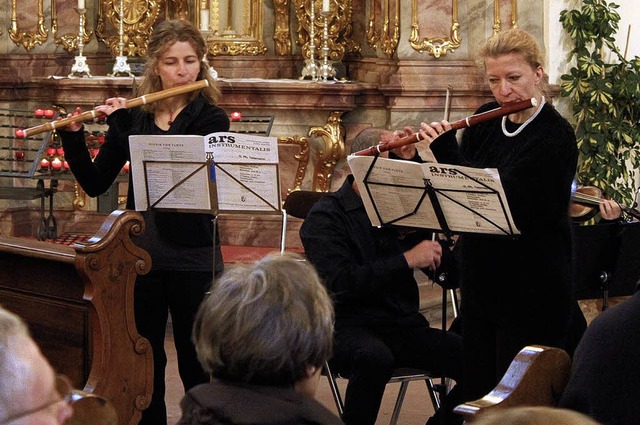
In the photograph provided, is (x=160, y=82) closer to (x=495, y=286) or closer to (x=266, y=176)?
(x=266, y=176)

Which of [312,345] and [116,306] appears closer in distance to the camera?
[312,345]

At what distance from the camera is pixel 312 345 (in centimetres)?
240

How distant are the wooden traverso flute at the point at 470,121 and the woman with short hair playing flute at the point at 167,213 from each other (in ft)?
2.09

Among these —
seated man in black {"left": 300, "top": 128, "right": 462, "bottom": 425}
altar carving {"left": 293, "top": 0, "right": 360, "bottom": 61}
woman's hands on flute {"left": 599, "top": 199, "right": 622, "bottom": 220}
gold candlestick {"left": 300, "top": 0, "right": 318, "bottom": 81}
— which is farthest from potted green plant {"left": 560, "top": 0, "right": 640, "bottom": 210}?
seated man in black {"left": 300, "top": 128, "right": 462, "bottom": 425}

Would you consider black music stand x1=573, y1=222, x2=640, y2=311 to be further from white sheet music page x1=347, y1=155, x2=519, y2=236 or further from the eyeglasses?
the eyeglasses

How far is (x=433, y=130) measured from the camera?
4078mm

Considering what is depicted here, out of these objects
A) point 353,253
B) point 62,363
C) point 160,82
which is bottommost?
point 62,363

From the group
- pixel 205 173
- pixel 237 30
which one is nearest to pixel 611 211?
pixel 205 173

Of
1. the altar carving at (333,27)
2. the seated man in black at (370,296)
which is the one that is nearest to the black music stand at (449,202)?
the seated man in black at (370,296)

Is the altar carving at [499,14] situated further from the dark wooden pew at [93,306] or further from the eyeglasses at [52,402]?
the eyeglasses at [52,402]

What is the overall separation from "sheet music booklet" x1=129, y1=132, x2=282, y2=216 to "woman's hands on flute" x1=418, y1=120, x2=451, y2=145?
758 mm

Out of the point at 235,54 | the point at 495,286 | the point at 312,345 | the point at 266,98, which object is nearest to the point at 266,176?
the point at 495,286

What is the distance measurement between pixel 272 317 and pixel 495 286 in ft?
5.43

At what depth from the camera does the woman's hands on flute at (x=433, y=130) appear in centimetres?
405
